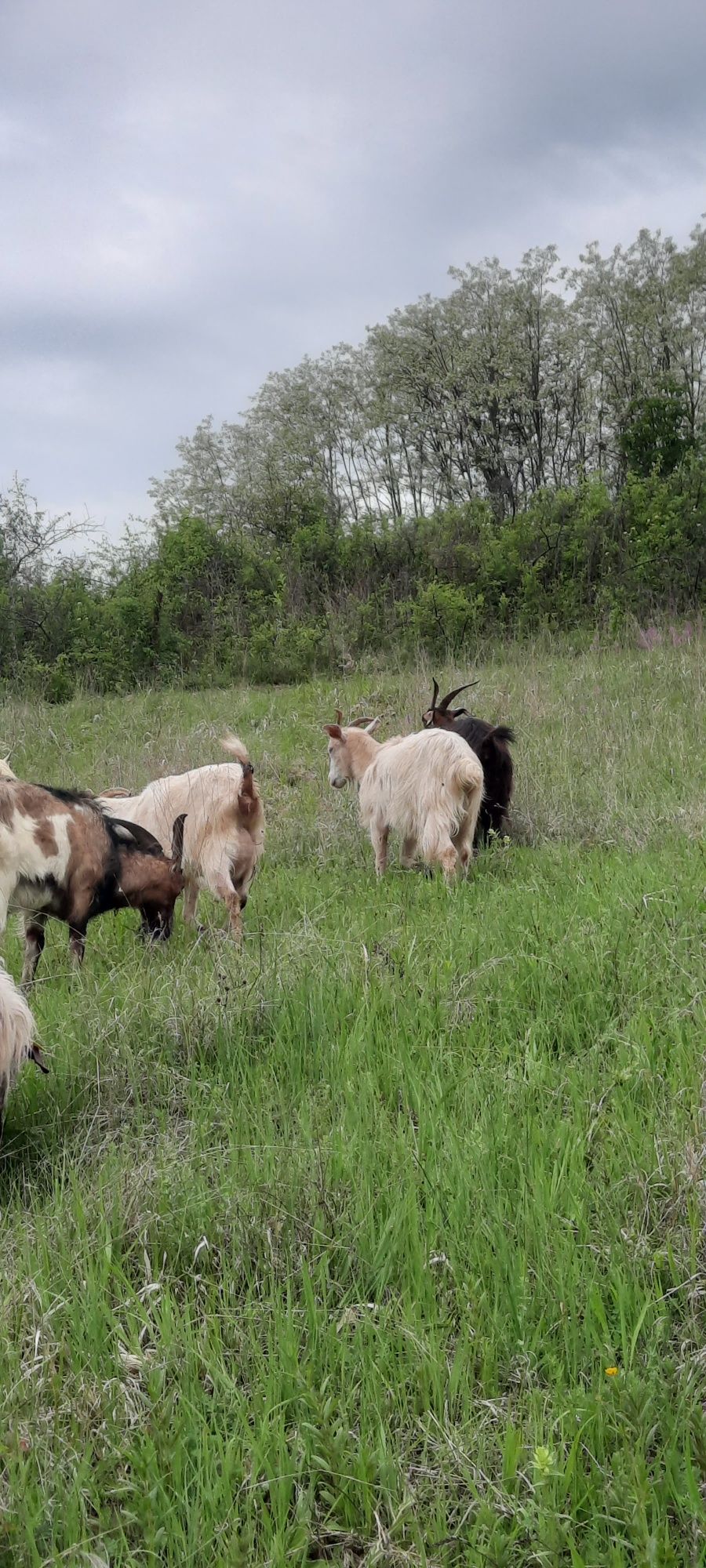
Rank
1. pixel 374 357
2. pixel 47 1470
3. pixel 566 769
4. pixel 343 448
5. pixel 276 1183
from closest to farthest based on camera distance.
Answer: pixel 47 1470 < pixel 276 1183 < pixel 566 769 < pixel 374 357 < pixel 343 448

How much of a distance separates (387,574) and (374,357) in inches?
609

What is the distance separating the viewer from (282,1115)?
322 centimetres

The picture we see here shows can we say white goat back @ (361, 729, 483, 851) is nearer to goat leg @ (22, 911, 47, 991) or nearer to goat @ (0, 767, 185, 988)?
goat @ (0, 767, 185, 988)

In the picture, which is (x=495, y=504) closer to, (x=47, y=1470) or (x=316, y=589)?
(x=316, y=589)

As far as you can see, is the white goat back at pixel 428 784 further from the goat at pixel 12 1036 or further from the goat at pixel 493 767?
the goat at pixel 12 1036

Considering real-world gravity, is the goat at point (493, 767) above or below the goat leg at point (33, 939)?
above

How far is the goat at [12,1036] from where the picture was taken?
125 inches

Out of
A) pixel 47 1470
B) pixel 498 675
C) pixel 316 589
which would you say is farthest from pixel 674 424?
pixel 47 1470

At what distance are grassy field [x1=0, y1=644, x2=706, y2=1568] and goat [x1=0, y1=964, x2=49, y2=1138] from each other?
0.26 m

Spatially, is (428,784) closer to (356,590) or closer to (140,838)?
(140,838)

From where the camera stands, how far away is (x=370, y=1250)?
253 cm

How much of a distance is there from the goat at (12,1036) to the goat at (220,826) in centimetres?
270

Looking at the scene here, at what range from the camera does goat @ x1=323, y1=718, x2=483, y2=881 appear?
678cm

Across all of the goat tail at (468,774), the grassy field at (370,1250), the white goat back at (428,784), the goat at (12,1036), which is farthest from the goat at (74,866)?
the goat at (12,1036)
